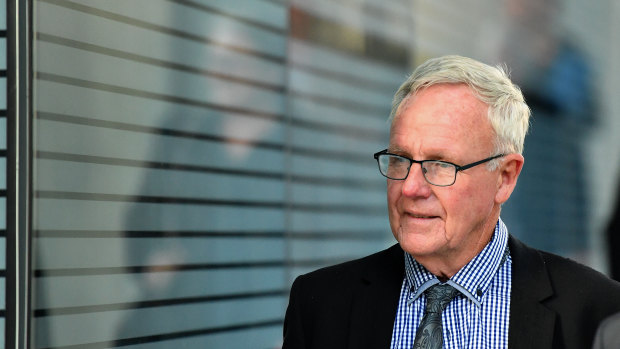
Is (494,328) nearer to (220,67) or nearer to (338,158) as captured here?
(220,67)

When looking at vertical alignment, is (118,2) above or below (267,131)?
above

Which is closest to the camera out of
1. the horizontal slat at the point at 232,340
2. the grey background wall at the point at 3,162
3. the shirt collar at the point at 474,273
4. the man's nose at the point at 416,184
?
the man's nose at the point at 416,184

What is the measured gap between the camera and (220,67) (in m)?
4.81

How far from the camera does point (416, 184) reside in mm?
2912

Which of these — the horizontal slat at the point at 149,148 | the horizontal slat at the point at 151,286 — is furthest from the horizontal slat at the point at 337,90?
the horizontal slat at the point at 151,286

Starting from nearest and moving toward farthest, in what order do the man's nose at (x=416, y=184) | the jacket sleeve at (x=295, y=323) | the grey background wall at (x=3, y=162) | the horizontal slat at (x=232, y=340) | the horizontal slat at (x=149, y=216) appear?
the man's nose at (x=416, y=184) < the jacket sleeve at (x=295, y=323) < the grey background wall at (x=3, y=162) < the horizontal slat at (x=149, y=216) < the horizontal slat at (x=232, y=340)

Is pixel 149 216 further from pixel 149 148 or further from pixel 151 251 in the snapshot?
pixel 149 148

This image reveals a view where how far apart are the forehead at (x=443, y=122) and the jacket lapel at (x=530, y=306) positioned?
39cm

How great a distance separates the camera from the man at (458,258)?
2.94 metres

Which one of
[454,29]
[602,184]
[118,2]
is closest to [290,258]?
[118,2]

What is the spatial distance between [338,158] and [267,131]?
697mm

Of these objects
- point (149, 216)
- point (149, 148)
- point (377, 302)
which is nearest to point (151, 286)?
point (149, 216)

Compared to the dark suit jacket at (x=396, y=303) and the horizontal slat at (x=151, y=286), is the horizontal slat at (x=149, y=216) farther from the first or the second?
the dark suit jacket at (x=396, y=303)

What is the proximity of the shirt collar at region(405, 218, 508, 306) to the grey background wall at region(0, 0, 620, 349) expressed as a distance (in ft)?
4.88
